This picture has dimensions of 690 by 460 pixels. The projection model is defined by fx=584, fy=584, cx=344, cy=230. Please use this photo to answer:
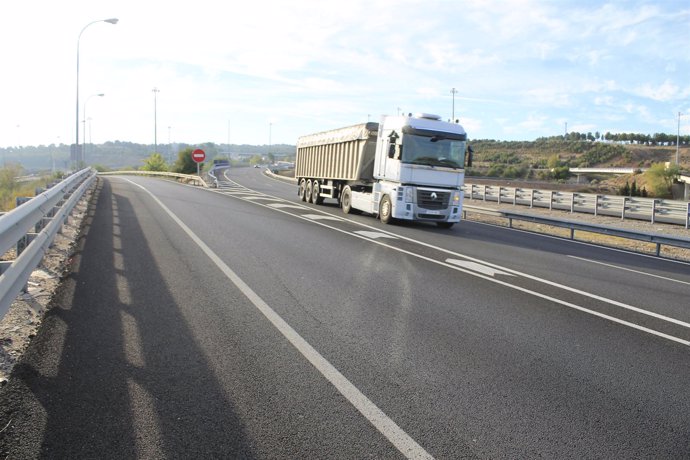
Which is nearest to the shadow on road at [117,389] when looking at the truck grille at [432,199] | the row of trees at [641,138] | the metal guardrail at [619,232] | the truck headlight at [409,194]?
the truck headlight at [409,194]

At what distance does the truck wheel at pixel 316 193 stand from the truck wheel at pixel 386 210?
7.61 meters

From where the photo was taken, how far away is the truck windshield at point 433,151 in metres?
17.9

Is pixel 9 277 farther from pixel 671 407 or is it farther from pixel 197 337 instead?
pixel 671 407

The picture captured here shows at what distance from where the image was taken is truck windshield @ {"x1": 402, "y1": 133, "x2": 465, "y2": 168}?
58.6 feet

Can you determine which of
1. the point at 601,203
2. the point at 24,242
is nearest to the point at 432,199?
the point at 24,242

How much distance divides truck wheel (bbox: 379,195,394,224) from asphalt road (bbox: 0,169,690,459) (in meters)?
8.18

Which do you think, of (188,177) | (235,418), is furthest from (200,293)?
(188,177)

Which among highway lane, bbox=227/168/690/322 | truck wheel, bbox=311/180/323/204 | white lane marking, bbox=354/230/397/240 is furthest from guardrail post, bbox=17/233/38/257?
truck wheel, bbox=311/180/323/204

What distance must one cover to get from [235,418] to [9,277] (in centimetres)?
280

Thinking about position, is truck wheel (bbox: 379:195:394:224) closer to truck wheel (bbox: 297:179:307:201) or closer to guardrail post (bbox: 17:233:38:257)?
truck wheel (bbox: 297:179:307:201)

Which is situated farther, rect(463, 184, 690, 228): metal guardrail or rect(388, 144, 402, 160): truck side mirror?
rect(463, 184, 690, 228): metal guardrail

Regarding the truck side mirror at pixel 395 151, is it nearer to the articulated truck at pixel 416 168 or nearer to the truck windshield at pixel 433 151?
the articulated truck at pixel 416 168

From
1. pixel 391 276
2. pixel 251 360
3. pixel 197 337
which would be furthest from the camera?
pixel 391 276

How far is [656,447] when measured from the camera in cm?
381
